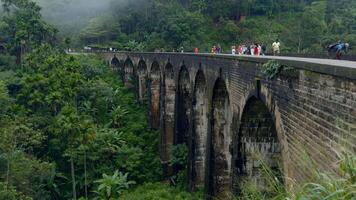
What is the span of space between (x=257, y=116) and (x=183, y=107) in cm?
1367

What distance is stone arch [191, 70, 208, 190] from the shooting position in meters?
21.1

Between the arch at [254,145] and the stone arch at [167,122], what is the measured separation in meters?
14.9

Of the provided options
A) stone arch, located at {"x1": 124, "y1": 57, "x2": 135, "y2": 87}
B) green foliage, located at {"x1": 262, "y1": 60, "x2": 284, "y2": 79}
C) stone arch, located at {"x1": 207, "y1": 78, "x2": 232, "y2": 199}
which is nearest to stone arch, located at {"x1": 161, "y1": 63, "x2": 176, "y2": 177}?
stone arch, located at {"x1": 207, "y1": 78, "x2": 232, "y2": 199}

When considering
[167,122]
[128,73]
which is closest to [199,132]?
[167,122]

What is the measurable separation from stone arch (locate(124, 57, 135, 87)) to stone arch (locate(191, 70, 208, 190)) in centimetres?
2306

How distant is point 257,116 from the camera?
13.5 m

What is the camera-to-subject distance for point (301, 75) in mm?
8250

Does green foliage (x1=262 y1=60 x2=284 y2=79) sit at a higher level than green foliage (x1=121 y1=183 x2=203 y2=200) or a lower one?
higher

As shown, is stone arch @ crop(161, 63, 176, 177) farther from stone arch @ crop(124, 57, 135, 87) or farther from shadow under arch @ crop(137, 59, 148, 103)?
stone arch @ crop(124, 57, 135, 87)

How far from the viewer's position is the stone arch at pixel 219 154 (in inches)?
699

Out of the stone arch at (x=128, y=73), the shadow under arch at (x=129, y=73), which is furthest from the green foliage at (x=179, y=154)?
the stone arch at (x=128, y=73)

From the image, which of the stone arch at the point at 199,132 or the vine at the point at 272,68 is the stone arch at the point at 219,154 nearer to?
the stone arch at the point at 199,132

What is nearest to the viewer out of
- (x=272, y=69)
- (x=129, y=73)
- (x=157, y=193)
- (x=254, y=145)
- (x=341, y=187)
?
(x=341, y=187)

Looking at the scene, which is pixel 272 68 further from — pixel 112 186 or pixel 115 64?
pixel 115 64
